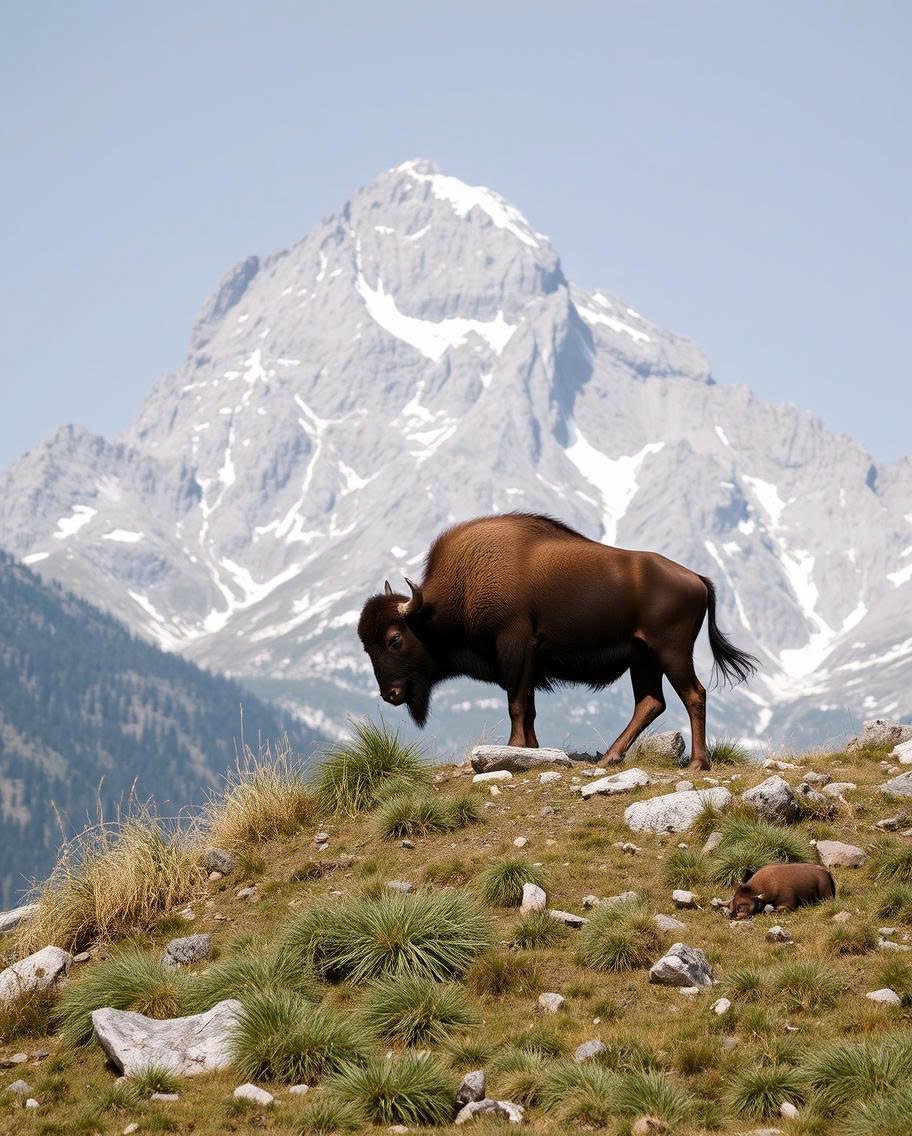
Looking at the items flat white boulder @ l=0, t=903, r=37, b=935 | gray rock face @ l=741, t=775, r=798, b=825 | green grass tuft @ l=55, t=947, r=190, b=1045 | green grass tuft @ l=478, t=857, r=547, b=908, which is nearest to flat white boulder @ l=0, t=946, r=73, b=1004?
green grass tuft @ l=55, t=947, r=190, b=1045

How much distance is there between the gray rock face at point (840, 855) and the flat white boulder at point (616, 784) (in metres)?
2.82

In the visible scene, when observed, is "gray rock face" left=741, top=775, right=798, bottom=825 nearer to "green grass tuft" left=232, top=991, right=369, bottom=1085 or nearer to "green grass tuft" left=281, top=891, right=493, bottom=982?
"green grass tuft" left=281, top=891, right=493, bottom=982

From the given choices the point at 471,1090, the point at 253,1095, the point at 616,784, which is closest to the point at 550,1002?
the point at 471,1090

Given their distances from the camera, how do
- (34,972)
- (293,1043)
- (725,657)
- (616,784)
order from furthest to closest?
(725,657) → (616,784) → (34,972) → (293,1043)

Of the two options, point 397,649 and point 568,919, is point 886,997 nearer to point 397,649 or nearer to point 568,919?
point 568,919

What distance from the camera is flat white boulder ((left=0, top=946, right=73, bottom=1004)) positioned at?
1402cm

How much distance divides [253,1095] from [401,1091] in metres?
1.30

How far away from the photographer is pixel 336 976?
1273 cm

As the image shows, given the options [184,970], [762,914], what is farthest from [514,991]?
[184,970]

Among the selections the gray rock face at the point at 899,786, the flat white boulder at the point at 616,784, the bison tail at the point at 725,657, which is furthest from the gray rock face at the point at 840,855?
the bison tail at the point at 725,657

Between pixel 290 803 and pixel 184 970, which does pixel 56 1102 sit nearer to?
pixel 184 970

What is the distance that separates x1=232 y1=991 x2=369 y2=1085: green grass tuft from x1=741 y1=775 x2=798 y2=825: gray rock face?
580 cm

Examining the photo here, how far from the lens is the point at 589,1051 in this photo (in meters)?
10.3

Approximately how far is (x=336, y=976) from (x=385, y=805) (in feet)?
13.2
